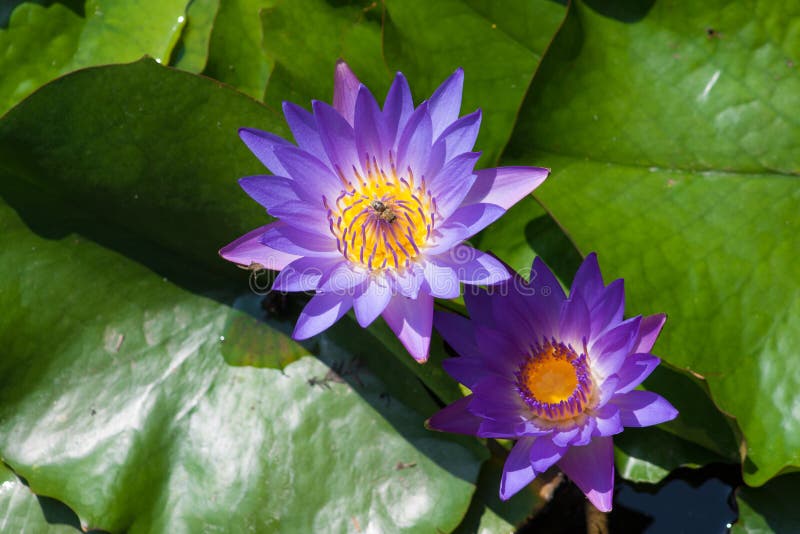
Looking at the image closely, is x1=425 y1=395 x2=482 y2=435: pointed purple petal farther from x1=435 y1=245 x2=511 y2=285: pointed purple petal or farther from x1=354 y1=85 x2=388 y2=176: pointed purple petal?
x1=354 y1=85 x2=388 y2=176: pointed purple petal

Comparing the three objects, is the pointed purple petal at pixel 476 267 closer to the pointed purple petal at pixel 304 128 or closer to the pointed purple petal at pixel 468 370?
the pointed purple petal at pixel 468 370

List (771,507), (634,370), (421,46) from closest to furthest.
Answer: (634,370), (771,507), (421,46)

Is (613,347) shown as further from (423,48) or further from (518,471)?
(423,48)

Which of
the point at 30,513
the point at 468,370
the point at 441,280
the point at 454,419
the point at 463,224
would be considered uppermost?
the point at 463,224

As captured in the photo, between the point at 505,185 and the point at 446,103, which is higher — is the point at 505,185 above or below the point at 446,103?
below

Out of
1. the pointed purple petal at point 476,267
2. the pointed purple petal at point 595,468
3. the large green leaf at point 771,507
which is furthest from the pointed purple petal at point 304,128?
the large green leaf at point 771,507

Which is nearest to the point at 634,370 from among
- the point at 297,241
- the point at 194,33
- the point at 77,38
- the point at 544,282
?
the point at 544,282
